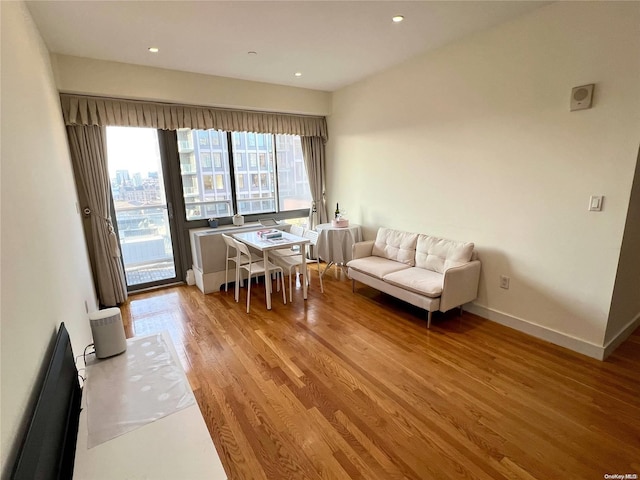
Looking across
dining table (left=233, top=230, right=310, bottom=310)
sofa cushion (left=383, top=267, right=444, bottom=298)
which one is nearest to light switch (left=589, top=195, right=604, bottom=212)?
sofa cushion (left=383, top=267, right=444, bottom=298)

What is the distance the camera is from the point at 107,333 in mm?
1706

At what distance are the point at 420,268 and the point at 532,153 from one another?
151cm

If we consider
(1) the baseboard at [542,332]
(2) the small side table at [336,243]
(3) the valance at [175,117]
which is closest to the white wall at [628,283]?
(1) the baseboard at [542,332]

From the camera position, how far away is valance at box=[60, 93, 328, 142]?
3.25 m

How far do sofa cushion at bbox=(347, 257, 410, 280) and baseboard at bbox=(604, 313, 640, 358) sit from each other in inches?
70.2

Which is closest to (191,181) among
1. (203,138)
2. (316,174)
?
(203,138)

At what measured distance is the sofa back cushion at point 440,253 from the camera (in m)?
3.09

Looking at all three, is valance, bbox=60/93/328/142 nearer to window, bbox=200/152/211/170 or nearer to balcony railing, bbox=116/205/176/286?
window, bbox=200/152/211/170

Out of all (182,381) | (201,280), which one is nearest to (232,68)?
(201,280)

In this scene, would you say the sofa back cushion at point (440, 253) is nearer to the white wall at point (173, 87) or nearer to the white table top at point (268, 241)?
the white table top at point (268, 241)

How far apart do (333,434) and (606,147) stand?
2.73m

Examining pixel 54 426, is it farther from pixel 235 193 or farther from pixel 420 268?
pixel 235 193

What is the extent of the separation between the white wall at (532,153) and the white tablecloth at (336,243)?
917 mm

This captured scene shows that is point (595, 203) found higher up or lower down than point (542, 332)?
higher up
